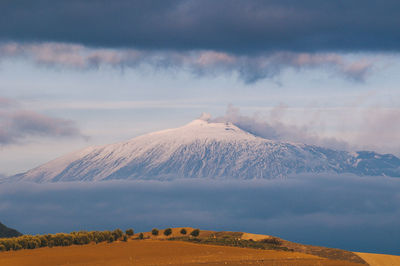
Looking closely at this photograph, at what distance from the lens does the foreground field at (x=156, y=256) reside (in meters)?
80.8

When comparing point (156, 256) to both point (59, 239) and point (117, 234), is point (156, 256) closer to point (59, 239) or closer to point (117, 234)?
point (59, 239)

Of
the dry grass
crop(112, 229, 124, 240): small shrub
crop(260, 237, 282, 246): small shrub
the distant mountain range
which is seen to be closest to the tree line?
crop(112, 229, 124, 240): small shrub

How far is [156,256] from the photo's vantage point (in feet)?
281

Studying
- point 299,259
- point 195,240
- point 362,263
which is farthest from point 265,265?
point 195,240

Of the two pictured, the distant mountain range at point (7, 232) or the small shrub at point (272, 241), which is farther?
the distant mountain range at point (7, 232)

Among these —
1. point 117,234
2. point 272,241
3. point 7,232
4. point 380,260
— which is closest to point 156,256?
point 272,241

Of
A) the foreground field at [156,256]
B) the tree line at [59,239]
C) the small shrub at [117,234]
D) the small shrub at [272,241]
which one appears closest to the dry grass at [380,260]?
the foreground field at [156,256]

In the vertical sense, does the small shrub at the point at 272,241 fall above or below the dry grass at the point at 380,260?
above

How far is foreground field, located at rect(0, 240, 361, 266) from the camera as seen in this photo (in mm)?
80750

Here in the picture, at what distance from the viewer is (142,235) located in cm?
11225

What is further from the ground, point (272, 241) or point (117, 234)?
point (117, 234)

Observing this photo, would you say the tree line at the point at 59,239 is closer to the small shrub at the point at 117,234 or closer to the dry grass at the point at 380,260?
the small shrub at the point at 117,234

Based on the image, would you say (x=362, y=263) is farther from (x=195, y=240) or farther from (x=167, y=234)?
(x=167, y=234)

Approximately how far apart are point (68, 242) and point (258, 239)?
3143cm
